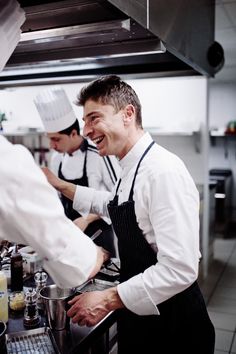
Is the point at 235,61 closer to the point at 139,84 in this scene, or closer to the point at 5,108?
the point at 139,84

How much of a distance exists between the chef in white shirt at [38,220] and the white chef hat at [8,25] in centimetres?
47

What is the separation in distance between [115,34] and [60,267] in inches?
45.9

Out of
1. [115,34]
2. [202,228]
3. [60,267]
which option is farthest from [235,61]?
[60,267]

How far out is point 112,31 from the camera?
176 cm

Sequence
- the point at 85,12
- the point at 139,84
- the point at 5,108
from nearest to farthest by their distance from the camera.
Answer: the point at 85,12 < the point at 139,84 < the point at 5,108

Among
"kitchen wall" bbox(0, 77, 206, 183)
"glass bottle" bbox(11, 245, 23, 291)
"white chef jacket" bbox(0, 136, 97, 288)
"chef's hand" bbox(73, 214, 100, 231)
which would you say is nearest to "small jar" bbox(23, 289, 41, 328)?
"glass bottle" bbox(11, 245, 23, 291)

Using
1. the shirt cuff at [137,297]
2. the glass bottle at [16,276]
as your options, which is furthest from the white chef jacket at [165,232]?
the glass bottle at [16,276]

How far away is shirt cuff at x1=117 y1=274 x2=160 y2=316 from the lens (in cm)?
145

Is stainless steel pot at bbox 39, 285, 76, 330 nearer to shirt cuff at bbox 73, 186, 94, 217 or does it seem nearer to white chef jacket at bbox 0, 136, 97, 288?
white chef jacket at bbox 0, 136, 97, 288

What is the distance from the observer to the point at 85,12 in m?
1.59

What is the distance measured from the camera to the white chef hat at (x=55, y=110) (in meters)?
2.92

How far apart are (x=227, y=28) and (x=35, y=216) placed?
3.89 meters

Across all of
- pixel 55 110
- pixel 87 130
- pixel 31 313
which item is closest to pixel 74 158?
pixel 55 110

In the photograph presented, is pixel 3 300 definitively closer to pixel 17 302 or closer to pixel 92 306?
pixel 17 302
